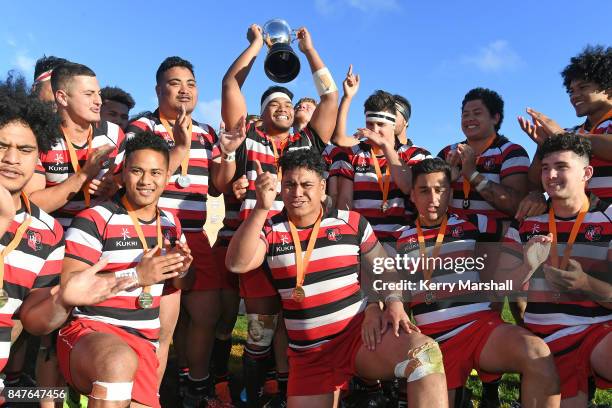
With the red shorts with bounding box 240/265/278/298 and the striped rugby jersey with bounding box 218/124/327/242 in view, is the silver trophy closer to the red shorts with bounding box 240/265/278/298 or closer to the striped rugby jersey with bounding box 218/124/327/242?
the striped rugby jersey with bounding box 218/124/327/242

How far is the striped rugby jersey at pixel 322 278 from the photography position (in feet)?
13.3

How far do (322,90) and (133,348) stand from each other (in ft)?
10.4

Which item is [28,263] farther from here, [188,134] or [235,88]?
[235,88]

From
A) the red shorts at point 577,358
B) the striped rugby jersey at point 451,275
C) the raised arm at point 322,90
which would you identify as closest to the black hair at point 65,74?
the raised arm at point 322,90

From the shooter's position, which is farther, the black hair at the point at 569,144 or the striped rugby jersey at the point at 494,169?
the striped rugby jersey at the point at 494,169

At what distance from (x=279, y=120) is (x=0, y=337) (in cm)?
335

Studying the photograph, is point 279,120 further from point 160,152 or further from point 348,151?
point 160,152

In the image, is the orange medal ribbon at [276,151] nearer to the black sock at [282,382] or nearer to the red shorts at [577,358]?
the black sock at [282,382]

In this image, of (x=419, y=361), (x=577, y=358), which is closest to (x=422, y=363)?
(x=419, y=361)

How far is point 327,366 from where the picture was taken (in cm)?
407

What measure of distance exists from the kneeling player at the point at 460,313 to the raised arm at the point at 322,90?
4.12 ft

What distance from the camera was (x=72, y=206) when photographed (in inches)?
181

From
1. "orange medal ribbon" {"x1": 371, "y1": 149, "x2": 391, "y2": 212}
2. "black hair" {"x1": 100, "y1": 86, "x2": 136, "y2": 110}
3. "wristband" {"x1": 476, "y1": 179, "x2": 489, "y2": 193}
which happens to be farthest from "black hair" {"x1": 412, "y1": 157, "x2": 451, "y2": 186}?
"black hair" {"x1": 100, "y1": 86, "x2": 136, "y2": 110}

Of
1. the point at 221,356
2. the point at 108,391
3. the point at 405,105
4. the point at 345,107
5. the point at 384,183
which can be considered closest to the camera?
the point at 108,391
